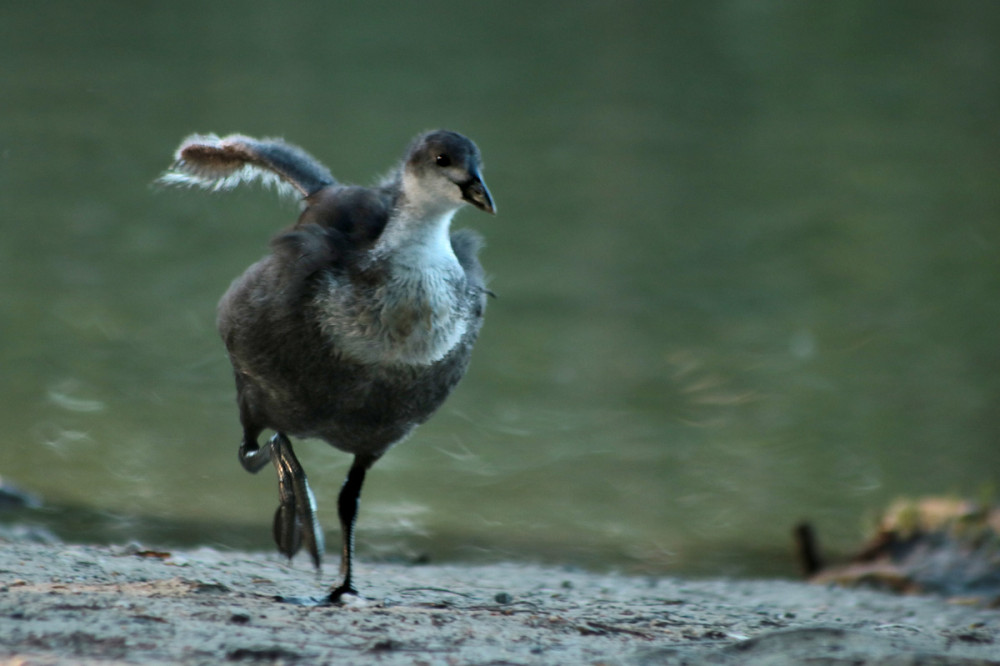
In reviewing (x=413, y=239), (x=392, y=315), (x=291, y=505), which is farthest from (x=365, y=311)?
(x=291, y=505)

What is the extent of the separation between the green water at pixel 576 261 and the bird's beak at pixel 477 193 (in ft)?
10.6

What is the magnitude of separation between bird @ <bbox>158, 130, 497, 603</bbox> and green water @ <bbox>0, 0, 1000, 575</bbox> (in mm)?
2423

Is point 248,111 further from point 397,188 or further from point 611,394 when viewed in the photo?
point 397,188

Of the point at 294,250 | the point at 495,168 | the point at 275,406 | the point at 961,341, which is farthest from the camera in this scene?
the point at 495,168

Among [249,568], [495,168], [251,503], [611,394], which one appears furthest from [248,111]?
[249,568]

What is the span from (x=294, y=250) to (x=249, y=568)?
1.50 metres

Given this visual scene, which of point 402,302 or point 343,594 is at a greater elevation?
point 402,302

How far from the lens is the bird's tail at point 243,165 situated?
6.05 meters

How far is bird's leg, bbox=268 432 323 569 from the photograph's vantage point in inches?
227

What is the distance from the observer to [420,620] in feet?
14.7

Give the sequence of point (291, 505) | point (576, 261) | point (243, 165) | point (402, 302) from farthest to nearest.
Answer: point (576, 261) < point (243, 165) < point (291, 505) < point (402, 302)

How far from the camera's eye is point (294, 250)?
501 centimetres

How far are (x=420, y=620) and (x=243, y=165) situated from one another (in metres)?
2.84

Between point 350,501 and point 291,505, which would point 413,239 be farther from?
point 291,505
